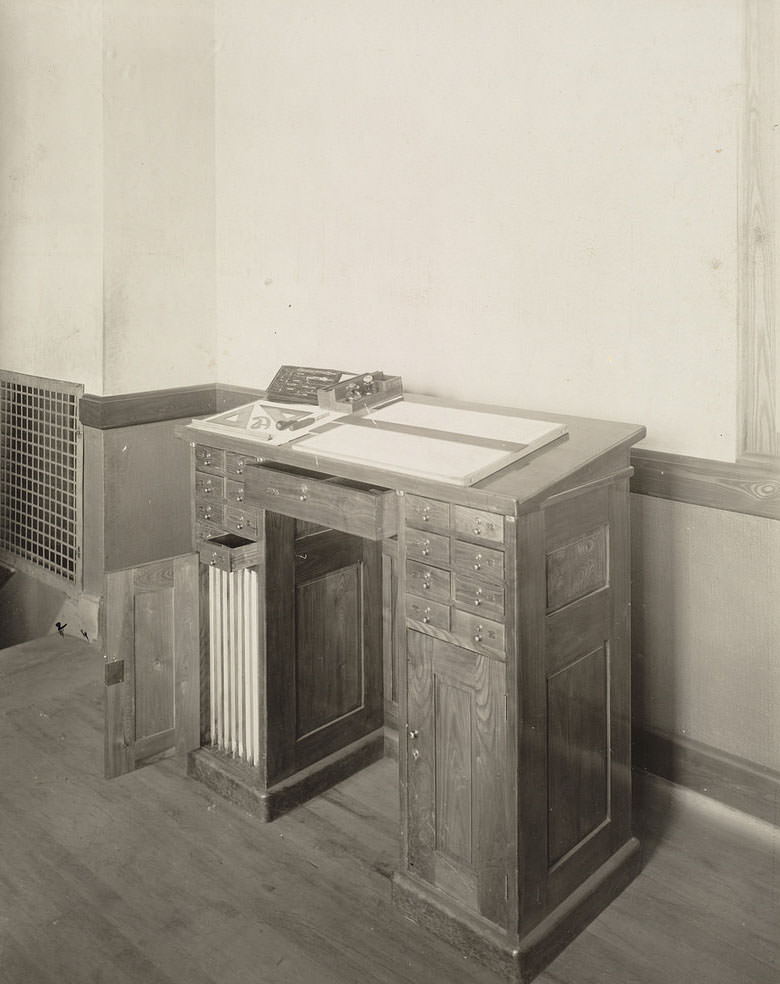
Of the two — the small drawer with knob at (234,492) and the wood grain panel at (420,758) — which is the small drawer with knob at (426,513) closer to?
the wood grain panel at (420,758)

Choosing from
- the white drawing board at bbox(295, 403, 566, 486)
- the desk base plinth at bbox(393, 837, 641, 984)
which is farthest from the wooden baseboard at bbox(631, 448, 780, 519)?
the desk base plinth at bbox(393, 837, 641, 984)

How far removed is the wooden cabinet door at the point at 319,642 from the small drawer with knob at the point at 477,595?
2.47 ft

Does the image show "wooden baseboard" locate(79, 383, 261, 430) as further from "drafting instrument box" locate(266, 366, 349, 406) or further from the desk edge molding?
the desk edge molding

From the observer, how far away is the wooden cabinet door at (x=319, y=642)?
2617 mm

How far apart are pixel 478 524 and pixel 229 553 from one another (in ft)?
3.01

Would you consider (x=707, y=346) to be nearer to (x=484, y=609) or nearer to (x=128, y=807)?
(x=484, y=609)

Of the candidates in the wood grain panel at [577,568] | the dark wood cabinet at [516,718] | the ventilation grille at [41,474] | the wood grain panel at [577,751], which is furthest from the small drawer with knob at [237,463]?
the ventilation grille at [41,474]

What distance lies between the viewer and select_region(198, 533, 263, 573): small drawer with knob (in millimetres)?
2576

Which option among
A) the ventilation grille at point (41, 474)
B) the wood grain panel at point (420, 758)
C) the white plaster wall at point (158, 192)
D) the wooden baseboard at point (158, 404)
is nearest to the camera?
the wood grain panel at point (420, 758)

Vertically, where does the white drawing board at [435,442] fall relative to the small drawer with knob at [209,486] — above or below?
above

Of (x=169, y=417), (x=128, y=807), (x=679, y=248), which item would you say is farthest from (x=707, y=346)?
(x=169, y=417)

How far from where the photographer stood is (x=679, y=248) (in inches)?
92.4

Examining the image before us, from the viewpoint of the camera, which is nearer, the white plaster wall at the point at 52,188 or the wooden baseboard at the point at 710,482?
the wooden baseboard at the point at 710,482

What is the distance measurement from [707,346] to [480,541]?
88 centimetres
